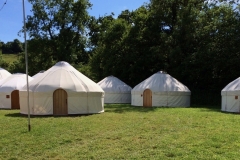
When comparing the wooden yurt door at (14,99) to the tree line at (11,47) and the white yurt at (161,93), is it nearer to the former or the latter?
the white yurt at (161,93)

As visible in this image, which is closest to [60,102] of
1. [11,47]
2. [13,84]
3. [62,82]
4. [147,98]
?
[62,82]

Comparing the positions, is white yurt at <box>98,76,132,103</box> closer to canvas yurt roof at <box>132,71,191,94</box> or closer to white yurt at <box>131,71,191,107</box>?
white yurt at <box>131,71,191,107</box>

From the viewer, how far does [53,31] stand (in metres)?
35.6

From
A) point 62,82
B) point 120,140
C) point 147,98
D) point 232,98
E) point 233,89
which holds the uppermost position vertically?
point 62,82

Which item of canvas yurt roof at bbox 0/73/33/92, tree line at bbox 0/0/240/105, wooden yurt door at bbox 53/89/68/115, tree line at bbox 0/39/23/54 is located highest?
tree line at bbox 0/39/23/54

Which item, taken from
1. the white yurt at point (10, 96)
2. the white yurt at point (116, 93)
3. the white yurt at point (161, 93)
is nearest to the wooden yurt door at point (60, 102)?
the white yurt at point (10, 96)

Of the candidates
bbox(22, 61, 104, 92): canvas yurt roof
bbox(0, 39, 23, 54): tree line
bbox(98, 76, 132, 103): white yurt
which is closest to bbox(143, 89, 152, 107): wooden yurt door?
bbox(98, 76, 132, 103): white yurt

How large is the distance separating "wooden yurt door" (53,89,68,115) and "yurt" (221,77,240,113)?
31.4 feet

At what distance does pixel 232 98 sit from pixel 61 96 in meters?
9.87

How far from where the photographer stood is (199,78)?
2500 cm

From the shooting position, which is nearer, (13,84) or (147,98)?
(13,84)

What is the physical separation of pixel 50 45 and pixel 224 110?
23432 mm

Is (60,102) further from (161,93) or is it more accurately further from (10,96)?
(161,93)

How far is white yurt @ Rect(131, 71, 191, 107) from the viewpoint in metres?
21.2
